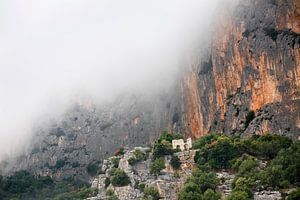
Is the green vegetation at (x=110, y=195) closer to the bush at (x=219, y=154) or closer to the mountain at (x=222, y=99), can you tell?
the bush at (x=219, y=154)

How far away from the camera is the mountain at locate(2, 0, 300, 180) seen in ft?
236

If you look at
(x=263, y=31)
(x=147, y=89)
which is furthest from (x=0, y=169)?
(x=263, y=31)

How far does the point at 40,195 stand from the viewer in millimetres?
91375

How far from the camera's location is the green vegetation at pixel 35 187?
299 ft

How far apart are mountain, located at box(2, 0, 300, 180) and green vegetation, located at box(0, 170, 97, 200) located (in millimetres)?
8256

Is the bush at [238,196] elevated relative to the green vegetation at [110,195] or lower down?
elevated

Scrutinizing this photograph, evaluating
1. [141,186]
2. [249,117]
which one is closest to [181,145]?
[249,117]

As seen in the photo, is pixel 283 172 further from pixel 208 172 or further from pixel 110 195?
pixel 110 195

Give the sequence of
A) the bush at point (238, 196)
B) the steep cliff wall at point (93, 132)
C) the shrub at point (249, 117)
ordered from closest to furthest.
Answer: the bush at point (238, 196) < the shrub at point (249, 117) < the steep cliff wall at point (93, 132)

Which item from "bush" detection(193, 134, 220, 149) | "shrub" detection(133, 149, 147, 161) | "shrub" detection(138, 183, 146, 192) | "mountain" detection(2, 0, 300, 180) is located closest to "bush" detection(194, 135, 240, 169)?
"bush" detection(193, 134, 220, 149)

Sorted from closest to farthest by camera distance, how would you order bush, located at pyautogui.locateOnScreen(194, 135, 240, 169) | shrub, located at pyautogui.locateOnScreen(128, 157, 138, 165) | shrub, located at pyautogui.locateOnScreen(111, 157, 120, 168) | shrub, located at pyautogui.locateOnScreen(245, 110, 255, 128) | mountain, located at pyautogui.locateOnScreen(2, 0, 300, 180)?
bush, located at pyautogui.locateOnScreen(194, 135, 240, 169), shrub, located at pyautogui.locateOnScreen(128, 157, 138, 165), shrub, located at pyautogui.locateOnScreen(111, 157, 120, 168), mountain, located at pyautogui.locateOnScreen(2, 0, 300, 180), shrub, located at pyautogui.locateOnScreen(245, 110, 255, 128)

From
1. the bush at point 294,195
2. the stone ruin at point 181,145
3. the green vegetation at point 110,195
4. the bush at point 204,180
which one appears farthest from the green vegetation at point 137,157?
the bush at point 294,195

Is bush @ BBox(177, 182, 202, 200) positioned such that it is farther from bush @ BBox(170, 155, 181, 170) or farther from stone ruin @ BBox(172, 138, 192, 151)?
stone ruin @ BBox(172, 138, 192, 151)

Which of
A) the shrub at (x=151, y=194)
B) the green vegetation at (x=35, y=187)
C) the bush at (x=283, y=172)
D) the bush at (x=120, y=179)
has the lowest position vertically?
the green vegetation at (x=35, y=187)
